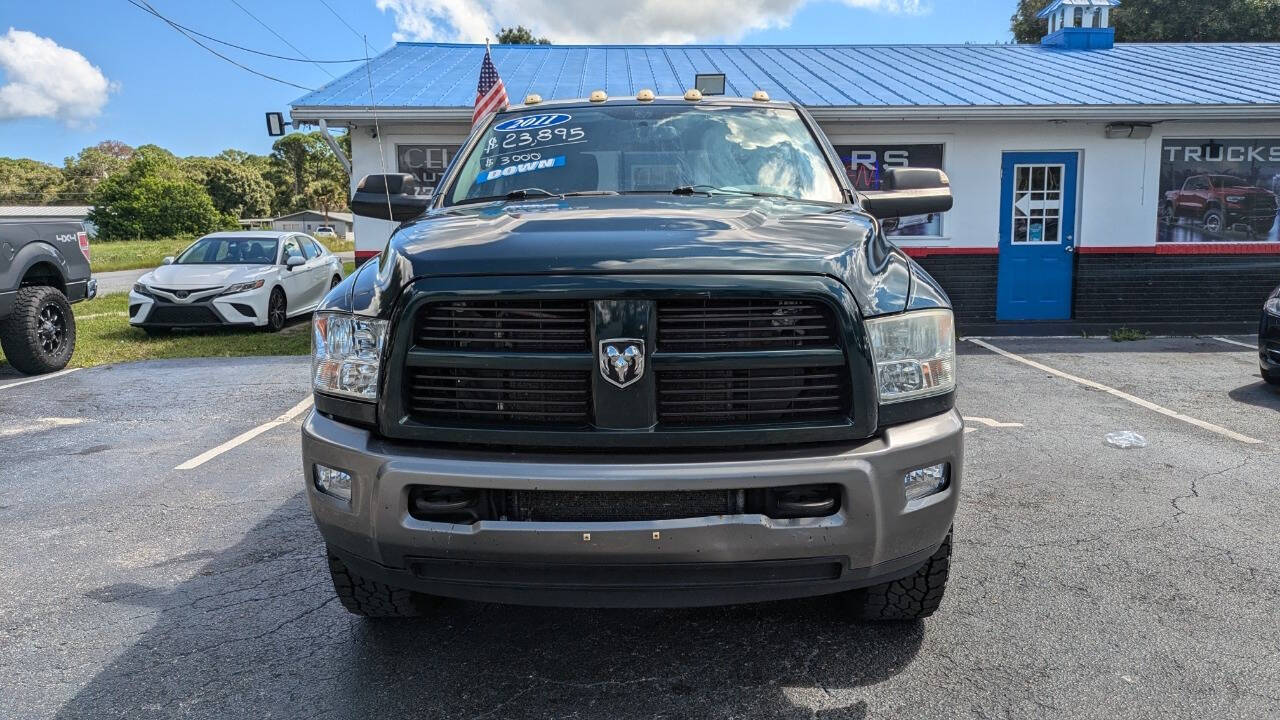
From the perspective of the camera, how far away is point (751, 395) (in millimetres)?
2486

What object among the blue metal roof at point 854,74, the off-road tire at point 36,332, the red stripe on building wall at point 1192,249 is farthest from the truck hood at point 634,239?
the red stripe on building wall at point 1192,249

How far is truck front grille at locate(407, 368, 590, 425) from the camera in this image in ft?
8.09

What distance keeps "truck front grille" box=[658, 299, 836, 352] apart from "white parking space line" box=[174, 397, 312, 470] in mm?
4348

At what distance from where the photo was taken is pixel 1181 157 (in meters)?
12.5

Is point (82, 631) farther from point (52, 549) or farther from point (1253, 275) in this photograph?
point (1253, 275)

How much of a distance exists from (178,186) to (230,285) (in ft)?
191

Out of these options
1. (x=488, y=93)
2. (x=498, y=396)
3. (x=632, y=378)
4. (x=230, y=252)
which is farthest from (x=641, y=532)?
(x=230, y=252)

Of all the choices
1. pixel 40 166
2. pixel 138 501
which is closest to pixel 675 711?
pixel 138 501

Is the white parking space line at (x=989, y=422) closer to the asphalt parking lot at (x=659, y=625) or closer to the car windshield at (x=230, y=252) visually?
the asphalt parking lot at (x=659, y=625)

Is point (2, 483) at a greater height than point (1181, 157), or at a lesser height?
lesser

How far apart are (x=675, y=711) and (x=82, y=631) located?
2.21 m

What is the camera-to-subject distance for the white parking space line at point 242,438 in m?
5.77

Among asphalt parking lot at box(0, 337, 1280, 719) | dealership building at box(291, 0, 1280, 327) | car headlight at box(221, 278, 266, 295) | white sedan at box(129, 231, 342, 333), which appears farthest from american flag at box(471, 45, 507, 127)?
asphalt parking lot at box(0, 337, 1280, 719)

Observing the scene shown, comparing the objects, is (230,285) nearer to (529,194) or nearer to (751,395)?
(529,194)
